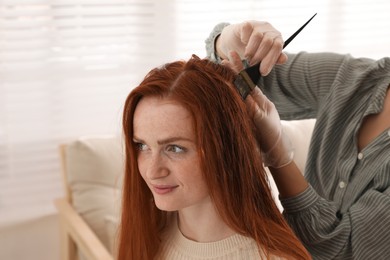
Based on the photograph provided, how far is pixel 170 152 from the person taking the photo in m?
1.11

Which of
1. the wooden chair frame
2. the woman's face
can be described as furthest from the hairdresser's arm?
the wooden chair frame

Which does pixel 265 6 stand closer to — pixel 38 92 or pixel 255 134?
pixel 38 92

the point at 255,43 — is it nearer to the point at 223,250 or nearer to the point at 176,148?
the point at 176,148

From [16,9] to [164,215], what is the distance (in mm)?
1450

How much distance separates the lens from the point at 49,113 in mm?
2615

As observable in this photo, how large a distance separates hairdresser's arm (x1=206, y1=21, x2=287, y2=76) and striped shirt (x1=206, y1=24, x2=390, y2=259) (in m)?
0.07

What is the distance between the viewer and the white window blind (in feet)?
8.22

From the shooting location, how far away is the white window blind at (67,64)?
98.7 inches

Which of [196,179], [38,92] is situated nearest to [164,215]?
[196,179]

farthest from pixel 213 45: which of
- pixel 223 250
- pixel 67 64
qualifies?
pixel 67 64

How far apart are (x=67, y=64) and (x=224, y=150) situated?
1601 millimetres

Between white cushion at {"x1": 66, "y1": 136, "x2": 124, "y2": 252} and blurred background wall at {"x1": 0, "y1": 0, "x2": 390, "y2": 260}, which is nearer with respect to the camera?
white cushion at {"x1": 66, "y1": 136, "x2": 124, "y2": 252}

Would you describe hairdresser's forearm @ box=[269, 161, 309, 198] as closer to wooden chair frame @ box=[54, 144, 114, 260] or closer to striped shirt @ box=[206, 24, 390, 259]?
striped shirt @ box=[206, 24, 390, 259]

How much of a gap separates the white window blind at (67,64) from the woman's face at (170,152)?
4.95 ft
